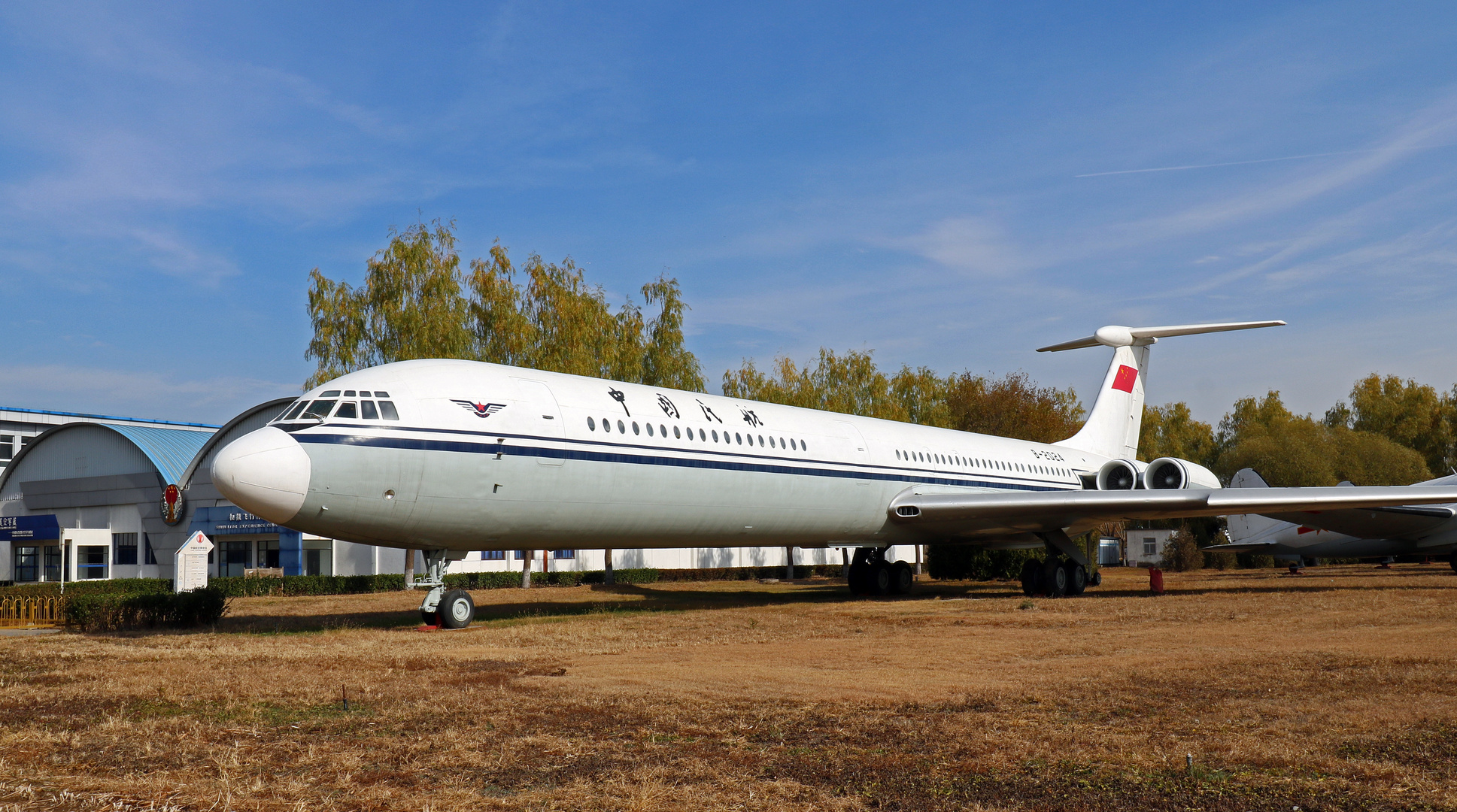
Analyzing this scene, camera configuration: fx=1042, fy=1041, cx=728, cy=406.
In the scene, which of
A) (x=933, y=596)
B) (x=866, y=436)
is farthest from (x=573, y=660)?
(x=933, y=596)

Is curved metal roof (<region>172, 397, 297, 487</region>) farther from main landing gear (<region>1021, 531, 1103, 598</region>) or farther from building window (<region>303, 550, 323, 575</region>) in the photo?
main landing gear (<region>1021, 531, 1103, 598</region>)

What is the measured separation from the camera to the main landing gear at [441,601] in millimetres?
15008

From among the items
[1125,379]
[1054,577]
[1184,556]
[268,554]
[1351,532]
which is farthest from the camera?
[1184,556]

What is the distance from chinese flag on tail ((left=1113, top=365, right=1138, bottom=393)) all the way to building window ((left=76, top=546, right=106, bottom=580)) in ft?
119

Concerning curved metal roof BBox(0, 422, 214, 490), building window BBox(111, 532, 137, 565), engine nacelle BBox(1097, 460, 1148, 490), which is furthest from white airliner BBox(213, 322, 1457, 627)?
building window BBox(111, 532, 137, 565)

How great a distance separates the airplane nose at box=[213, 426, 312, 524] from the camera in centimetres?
1293

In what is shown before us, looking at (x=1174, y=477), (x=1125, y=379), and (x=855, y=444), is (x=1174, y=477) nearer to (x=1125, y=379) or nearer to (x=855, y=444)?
(x=1125, y=379)

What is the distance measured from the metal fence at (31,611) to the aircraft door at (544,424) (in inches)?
398

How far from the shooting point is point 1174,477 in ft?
81.9

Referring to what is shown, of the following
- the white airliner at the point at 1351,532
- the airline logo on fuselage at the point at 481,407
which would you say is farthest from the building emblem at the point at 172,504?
the white airliner at the point at 1351,532

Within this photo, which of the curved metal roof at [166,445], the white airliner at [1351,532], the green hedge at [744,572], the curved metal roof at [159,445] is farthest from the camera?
the green hedge at [744,572]

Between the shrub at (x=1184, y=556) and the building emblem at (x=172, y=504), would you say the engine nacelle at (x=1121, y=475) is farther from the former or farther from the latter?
the building emblem at (x=172, y=504)

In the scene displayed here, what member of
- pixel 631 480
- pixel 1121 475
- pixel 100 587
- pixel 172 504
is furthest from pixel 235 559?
pixel 1121 475

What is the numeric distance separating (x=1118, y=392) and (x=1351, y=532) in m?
7.25
